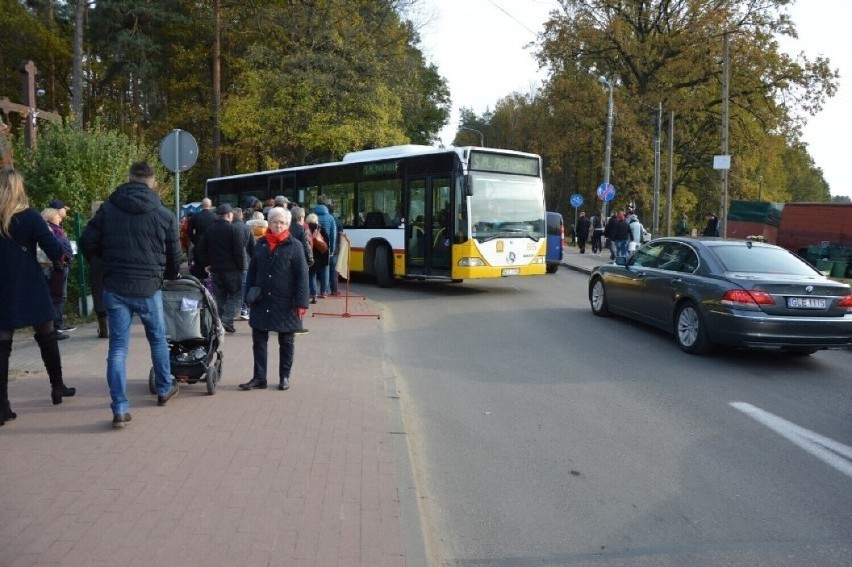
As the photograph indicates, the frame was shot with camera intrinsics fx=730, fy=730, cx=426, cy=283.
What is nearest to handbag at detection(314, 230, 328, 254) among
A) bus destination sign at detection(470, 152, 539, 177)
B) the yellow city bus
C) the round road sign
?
the round road sign

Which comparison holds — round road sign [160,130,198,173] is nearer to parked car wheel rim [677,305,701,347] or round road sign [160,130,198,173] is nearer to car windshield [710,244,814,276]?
parked car wheel rim [677,305,701,347]

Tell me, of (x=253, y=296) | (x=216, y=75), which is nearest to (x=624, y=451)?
(x=253, y=296)

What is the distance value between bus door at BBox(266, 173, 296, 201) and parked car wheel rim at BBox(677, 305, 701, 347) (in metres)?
13.0

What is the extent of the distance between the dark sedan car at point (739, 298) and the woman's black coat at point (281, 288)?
16.9 ft

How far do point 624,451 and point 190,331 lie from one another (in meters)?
3.78

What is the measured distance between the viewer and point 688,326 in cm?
958

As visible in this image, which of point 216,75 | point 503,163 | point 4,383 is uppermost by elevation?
point 216,75

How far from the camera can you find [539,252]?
615 inches

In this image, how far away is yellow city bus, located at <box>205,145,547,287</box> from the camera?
1483cm

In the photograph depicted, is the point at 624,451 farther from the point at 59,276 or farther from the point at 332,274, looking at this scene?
the point at 332,274

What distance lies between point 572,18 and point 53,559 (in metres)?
41.9

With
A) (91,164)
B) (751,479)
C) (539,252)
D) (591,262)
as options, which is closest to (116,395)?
(751,479)

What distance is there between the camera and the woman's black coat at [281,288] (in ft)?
22.5

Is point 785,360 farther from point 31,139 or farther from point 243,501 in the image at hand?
point 31,139
